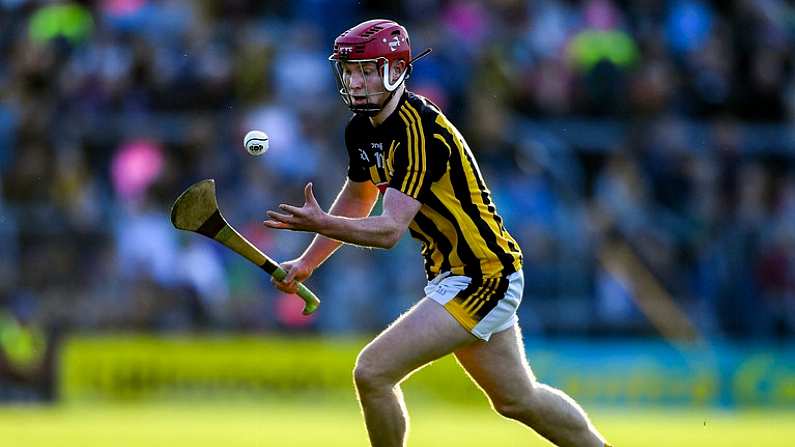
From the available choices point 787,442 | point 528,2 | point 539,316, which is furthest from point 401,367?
point 528,2

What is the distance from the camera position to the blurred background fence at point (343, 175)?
15891mm

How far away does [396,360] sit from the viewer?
23.6 ft

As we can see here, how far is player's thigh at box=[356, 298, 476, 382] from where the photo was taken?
7188 millimetres

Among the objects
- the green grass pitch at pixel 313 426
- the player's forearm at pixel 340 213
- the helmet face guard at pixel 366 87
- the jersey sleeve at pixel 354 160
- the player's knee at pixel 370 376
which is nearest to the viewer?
the player's knee at pixel 370 376

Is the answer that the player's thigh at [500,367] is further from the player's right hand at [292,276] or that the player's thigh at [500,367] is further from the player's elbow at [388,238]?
the player's right hand at [292,276]

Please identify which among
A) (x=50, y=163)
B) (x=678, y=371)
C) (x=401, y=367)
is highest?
(x=401, y=367)

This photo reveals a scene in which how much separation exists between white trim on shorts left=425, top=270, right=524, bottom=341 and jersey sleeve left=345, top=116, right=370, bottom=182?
2.10 ft

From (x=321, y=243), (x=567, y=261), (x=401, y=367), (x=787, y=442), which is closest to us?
(x=401, y=367)

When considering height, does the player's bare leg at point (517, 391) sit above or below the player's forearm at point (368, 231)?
below

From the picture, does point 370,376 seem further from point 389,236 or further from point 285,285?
Answer: point 285,285

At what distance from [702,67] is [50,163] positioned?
7260mm

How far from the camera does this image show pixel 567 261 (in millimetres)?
15953

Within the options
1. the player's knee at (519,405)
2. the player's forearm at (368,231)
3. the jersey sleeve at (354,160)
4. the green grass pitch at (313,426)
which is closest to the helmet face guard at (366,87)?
the jersey sleeve at (354,160)

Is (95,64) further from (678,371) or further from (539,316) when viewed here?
(678,371)
